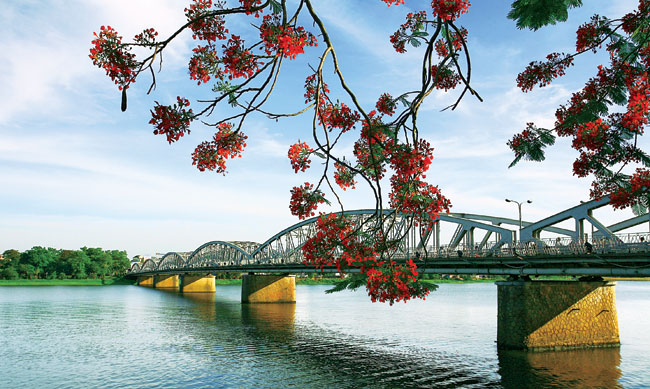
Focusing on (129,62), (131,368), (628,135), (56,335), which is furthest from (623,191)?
(56,335)

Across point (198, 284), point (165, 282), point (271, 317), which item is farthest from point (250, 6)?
point (165, 282)

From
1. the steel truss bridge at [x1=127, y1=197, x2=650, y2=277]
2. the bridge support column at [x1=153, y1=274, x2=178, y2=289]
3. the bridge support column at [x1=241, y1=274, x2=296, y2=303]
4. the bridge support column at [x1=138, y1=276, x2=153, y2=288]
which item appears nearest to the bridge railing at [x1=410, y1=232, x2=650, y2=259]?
the steel truss bridge at [x1=127, y1=197, x2=650, y2=277]

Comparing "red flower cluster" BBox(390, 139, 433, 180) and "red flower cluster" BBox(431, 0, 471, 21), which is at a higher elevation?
"red flower cluster" BBox(431, 0, 471, 21)

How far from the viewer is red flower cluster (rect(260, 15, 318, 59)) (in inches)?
235

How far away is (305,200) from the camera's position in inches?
297

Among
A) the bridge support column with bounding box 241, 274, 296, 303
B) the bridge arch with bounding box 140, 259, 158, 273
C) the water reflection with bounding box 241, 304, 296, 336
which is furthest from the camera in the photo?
the bridge arch with bounding box 140, 259, 158, 273

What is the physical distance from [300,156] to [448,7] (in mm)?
2733

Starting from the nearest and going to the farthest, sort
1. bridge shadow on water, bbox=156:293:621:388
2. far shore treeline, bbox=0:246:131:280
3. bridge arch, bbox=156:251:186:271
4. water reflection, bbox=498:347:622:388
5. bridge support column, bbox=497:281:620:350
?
water reflection, bbox=498:347:622:388, bridge shadow on water, bbox=156:293:621:388, bridge support column, bbox=497:281:620:350, bridge arch, bbox=156:251:186:271, far shore treeline, bbox=0:246:131:280

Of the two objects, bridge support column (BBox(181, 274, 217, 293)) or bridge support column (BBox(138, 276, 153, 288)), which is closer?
bridge support column (BBox(181, 274, 217, 293))

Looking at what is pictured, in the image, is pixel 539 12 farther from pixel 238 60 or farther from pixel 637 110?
pixel 238 60

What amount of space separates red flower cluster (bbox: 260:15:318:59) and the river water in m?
23.9

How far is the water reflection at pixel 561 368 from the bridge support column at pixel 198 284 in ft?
346

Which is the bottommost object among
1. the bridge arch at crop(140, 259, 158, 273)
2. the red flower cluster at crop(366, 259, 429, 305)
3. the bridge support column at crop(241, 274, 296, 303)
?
the bridge support column at crop(241, 274, 296, 303)

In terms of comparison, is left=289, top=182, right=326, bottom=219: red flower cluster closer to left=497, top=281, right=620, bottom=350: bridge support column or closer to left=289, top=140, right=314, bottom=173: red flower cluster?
left=289, top=140, right=314, bottom=173: red flower cluster
